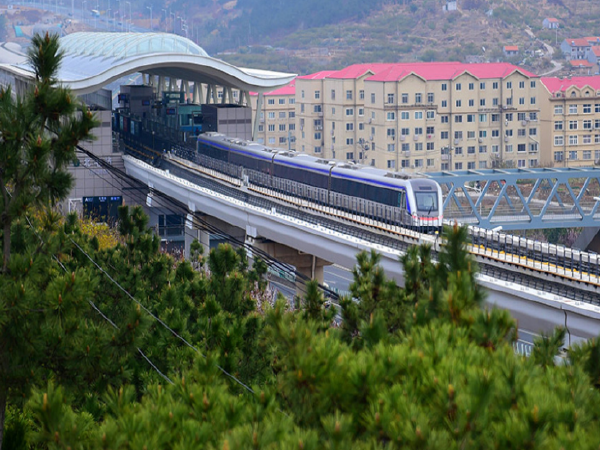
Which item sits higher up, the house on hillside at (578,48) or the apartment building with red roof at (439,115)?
the house on hillside at (578,48)

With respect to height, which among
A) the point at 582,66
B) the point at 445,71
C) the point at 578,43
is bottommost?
the point at 445,71

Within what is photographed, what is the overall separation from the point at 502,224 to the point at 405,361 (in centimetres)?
2827

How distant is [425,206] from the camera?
25.5 meters

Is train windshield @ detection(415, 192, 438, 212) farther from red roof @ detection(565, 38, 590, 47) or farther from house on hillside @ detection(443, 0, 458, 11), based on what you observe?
house on hillside @ detection(443, 0, 458, 11)

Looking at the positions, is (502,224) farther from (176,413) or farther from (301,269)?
(176,413)

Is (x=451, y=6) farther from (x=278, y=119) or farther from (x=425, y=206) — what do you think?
(x=425, y=206)

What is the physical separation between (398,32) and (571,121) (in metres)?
45.2

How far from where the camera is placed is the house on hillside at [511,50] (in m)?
93.6

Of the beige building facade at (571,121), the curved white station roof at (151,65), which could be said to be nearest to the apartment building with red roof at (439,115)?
the beige building facade at (571,121)

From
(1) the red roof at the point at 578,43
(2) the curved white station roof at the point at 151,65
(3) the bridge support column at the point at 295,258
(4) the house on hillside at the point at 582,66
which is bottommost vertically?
(3) the bridge support column at the point at 295,258

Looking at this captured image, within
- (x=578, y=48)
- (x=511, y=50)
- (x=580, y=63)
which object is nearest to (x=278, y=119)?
(x=511, y=50)

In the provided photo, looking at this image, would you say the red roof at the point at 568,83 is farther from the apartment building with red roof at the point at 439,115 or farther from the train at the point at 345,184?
the train at the point at 345,184

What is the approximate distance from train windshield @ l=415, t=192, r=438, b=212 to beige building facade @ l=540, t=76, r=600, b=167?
36.9 meters

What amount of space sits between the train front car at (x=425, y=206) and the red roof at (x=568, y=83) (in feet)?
123
